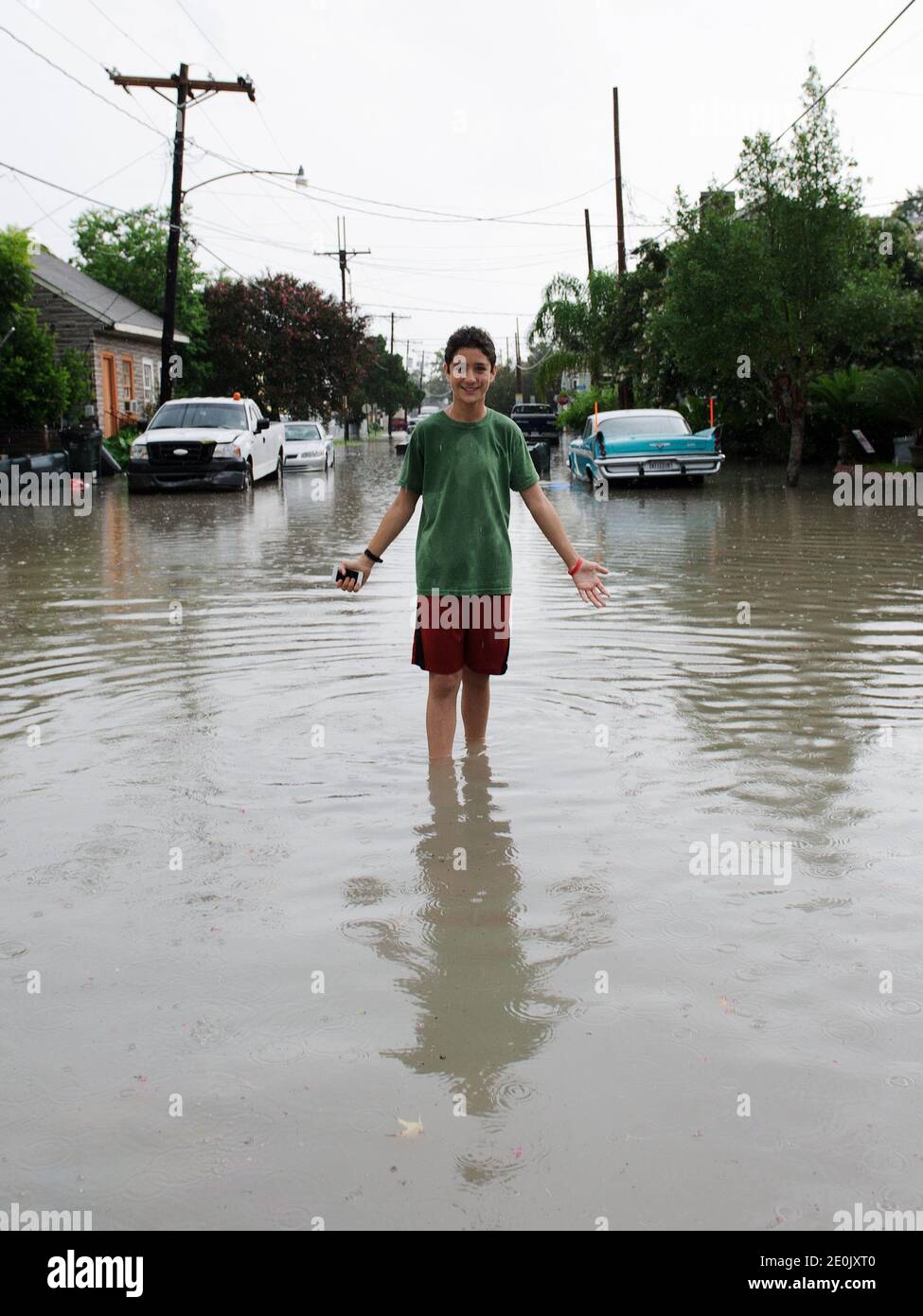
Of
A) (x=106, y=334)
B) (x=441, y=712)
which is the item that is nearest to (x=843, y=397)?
(x=106, y=334)

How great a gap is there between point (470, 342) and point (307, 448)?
2949 cm

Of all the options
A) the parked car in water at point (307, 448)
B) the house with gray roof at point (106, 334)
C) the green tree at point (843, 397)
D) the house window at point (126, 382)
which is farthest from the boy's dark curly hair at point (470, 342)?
the house window at point (126, 382)

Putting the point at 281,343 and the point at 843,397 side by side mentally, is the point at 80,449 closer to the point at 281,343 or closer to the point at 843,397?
the point at 843,397

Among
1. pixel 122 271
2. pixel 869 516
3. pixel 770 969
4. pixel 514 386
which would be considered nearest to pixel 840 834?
pixel 770 969

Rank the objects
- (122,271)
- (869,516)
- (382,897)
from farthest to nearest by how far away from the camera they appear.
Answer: (122,271)
(869,516)
(382,897)

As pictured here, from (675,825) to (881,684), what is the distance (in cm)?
281

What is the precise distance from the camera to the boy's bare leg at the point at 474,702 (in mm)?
5812

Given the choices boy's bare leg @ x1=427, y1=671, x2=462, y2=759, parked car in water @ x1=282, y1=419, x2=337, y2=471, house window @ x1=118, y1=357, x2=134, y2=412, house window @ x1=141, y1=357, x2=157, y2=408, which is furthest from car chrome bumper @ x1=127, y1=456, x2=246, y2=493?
boy's bare leg @ x1=427, y1=671, x2=462, y2=759

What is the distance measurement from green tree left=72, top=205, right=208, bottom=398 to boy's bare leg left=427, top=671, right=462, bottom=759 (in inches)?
1622

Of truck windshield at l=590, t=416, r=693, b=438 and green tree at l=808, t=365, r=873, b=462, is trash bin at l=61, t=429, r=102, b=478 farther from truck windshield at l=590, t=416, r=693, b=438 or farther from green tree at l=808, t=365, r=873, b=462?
green tree at l=808, t=365, r=873, b=462

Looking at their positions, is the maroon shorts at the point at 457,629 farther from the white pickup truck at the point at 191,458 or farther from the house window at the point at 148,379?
the house window at the point at 148,379

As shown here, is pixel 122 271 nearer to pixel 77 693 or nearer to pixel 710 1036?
pixel 77 693

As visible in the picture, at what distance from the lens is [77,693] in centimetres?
733

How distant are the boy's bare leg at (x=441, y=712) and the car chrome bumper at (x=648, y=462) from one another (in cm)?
1922
